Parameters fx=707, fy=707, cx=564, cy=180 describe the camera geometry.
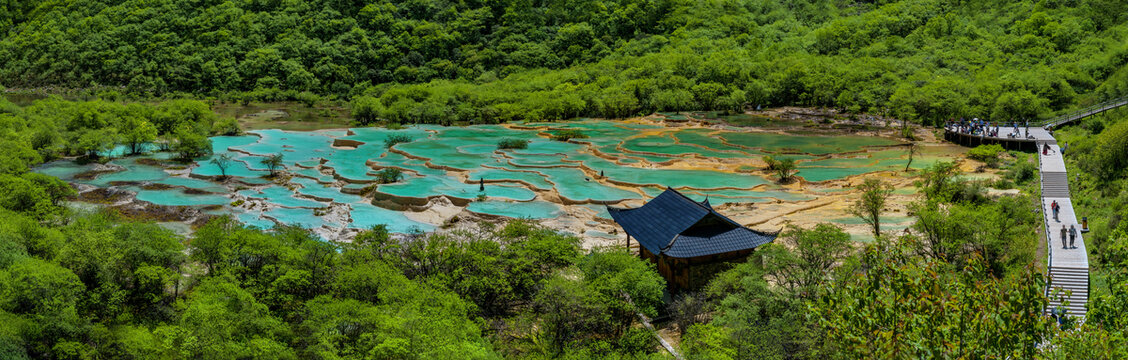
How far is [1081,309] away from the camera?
22.1 metres

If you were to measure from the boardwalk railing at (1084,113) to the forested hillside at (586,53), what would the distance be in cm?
282

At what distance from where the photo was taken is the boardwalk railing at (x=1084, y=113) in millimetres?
56750

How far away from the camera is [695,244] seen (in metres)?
21.4

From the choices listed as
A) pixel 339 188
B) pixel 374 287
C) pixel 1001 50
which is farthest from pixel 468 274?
pixel 1001 50

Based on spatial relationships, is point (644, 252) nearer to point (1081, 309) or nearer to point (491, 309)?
point (491, 309)

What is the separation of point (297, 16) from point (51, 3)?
54.5 metres

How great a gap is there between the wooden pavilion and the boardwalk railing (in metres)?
48.3

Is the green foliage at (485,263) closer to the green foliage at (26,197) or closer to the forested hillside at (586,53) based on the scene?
the green foliage at (26,197)

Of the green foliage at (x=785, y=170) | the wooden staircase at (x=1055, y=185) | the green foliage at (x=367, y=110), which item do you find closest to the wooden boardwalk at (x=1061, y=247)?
the wooden staircase at (x=1055, y=185)

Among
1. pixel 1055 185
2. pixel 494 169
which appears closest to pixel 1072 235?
pixel 1055 185

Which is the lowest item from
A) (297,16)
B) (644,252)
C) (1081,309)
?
(1081,309)

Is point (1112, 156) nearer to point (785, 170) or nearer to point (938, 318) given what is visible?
point (785, 170)

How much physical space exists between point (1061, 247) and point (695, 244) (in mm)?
14907

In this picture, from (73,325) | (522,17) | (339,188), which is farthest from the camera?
(522,17)
